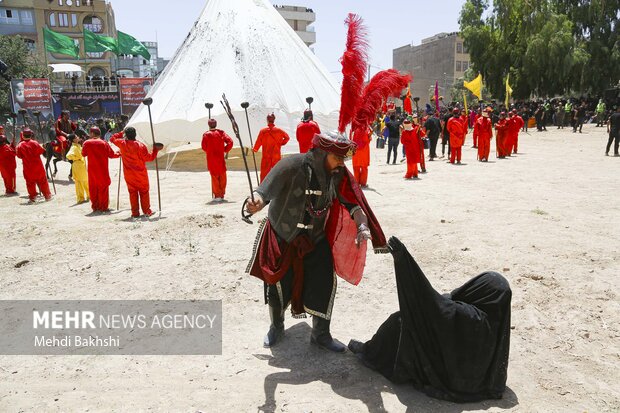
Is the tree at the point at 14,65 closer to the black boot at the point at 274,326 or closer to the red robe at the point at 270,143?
the red robe at the point at 270,143

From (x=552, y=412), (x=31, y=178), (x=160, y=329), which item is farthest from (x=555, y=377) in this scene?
(x=31, y=178)

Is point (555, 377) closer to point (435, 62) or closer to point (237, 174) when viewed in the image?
point (237, 174)

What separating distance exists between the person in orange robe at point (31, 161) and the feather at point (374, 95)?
7.58m

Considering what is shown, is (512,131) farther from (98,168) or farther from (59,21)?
→ (59,21)

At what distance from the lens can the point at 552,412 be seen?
2672mm

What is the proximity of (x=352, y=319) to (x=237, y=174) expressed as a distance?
28.5 ft

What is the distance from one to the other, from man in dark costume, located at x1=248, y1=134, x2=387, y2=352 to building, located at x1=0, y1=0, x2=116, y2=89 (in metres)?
37.8

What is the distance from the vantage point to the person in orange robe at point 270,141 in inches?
370

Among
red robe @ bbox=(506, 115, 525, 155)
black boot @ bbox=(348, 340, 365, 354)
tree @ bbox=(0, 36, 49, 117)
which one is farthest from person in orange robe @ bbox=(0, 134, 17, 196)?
tree @ bbox=(0, 36, 49, 117)

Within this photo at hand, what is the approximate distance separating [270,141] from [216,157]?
125cm

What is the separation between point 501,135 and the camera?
46.9ft

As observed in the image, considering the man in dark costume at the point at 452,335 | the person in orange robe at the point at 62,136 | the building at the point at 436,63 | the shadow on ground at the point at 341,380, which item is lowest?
the shadow on ground at the point at 341,380

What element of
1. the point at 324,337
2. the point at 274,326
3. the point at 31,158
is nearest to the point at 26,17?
the point at 31,158

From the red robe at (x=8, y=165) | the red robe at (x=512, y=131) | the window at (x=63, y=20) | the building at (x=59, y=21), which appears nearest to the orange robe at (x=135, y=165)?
the red robe at (x=8, y=165)
